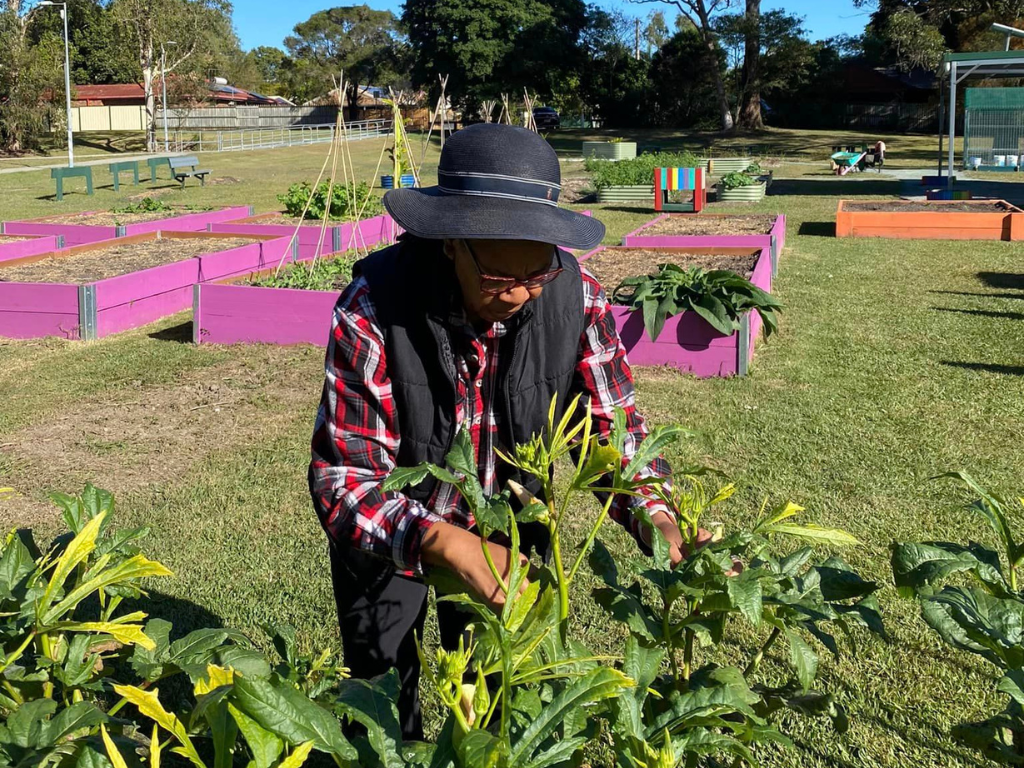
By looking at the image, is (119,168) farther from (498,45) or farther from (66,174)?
(498,45)

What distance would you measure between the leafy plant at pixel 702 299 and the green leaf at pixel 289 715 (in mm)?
5840

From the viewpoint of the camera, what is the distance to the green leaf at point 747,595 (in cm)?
115

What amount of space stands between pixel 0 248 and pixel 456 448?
1089 cm

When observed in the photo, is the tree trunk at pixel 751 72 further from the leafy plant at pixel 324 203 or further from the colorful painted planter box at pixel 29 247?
the colorful painted planter box at pixel 29 247

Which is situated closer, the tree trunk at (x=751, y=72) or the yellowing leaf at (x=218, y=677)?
the yellowing leaf at (x=218, y=677)

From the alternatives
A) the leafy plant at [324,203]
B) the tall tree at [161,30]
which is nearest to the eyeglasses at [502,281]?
the leafy plant at [324,203]

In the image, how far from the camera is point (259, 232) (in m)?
12.7

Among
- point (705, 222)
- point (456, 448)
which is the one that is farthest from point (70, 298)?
point (705, 222)

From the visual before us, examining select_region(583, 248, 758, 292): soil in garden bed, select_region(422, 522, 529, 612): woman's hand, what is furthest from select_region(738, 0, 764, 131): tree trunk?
select_region(422, 522, 529, 612): woman's hand

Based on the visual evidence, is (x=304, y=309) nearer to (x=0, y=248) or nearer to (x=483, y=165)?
(x=0, y=248)

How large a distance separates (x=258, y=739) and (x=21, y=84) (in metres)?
39.8

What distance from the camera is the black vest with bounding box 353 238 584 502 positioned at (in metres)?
1.90

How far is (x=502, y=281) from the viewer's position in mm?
1740

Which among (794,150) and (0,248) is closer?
(0,248)
